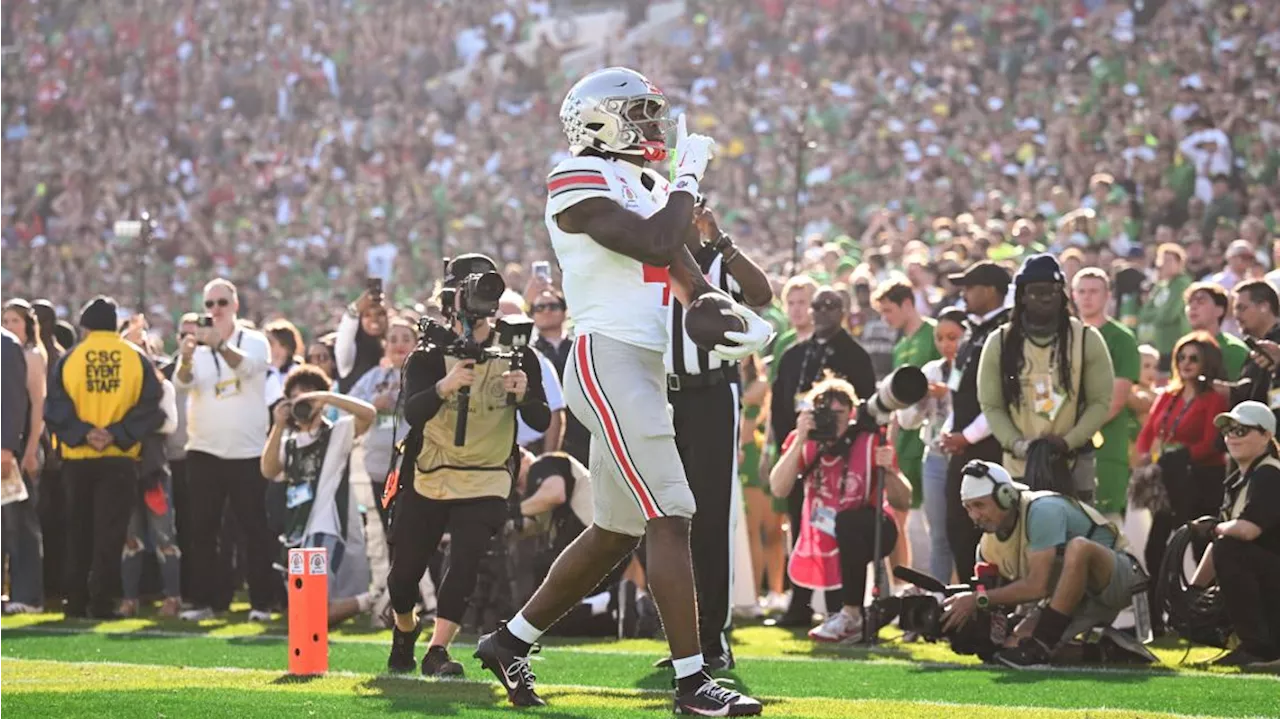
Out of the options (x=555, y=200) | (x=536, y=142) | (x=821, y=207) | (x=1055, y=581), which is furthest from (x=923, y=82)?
(x=555, y=200)

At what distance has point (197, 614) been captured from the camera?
44.4 feet

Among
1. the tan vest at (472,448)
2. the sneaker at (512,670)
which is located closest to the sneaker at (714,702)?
the sneaker at (512,670)

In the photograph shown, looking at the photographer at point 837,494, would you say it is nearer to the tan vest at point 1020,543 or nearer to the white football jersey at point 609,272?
the tan vest at point 1020,543

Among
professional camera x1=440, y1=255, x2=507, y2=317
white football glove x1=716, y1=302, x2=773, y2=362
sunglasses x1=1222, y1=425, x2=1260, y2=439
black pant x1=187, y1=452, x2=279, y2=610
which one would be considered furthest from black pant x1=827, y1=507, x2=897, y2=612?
white football glove x1=716, y1=302, x2=773, y2=362

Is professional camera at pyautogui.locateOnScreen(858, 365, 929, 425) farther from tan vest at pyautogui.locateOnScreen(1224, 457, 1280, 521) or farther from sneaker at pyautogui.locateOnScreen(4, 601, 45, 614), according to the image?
sneaker at pyautogui.locateOnScreen(4, 601, 45, 614)

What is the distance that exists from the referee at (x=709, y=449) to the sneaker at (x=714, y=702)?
2265 millimetres

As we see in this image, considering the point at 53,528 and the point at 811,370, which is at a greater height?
the point at 811,370

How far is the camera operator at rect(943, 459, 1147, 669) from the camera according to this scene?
9758mm

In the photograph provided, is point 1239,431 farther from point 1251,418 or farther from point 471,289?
point 471,289

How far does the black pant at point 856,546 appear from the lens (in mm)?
11961

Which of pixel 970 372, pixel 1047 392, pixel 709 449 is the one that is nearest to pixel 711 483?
pixel 709 449

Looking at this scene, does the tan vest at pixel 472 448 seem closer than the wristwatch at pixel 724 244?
No

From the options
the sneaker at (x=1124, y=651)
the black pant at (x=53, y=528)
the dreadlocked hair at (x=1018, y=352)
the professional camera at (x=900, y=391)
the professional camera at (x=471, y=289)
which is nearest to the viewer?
the professional camera at (x=471, y=289)

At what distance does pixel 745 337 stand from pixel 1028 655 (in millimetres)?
3346
